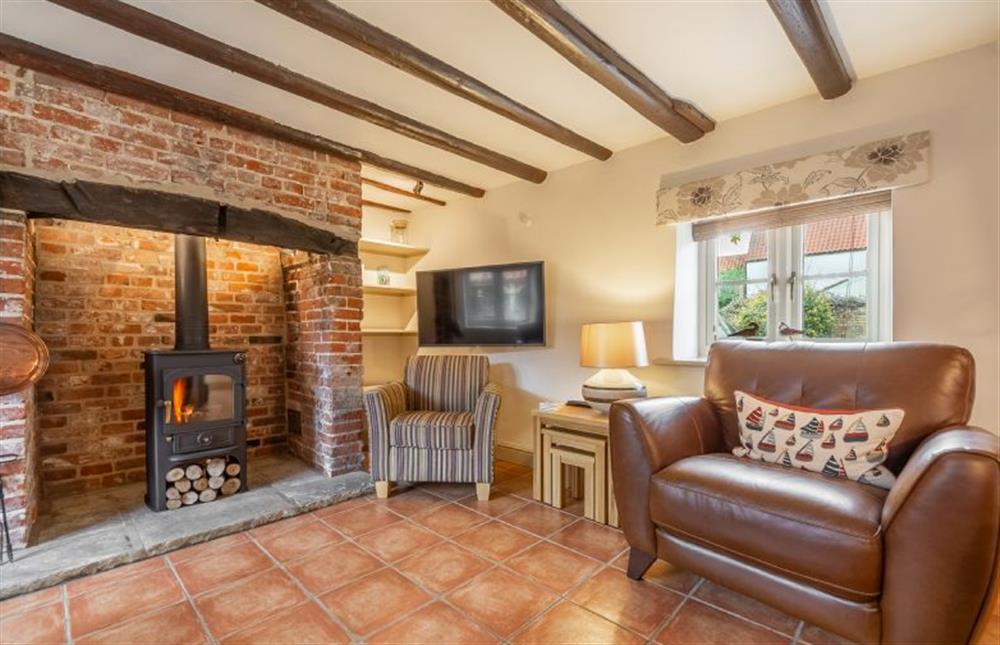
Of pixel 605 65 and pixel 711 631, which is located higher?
pixel 605 65

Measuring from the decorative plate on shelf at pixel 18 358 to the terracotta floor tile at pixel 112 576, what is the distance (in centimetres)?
83

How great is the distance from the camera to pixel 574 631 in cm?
155

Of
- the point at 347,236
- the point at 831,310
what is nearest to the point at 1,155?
the point at 347,236

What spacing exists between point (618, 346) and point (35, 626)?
8.72 ft

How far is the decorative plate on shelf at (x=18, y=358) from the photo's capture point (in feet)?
6.12

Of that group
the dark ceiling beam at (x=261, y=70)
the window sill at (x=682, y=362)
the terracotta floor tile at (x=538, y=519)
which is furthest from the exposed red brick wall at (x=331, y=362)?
the window sill at (x=682, y=362)

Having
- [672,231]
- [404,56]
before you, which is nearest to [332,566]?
[404,56]

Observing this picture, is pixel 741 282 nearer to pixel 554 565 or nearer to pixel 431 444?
pixel 554 565

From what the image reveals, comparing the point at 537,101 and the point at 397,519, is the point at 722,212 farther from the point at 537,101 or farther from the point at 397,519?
the point at 397,519

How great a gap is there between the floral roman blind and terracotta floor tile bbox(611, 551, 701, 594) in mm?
1853

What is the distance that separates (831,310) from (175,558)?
3.43 metres

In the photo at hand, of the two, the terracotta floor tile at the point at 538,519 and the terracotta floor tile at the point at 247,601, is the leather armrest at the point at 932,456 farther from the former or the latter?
the terracotta floor tile at the point at 247,601

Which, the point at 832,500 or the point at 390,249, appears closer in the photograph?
the point at 832,500

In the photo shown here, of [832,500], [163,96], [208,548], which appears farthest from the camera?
[163,96]
